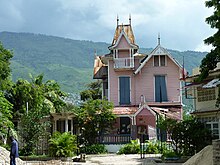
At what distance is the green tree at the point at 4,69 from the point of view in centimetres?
3312

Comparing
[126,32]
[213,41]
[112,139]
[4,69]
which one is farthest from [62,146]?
[126,32]

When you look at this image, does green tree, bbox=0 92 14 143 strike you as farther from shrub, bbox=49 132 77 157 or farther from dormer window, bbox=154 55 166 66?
dormer window, bbox=154 55 166 66

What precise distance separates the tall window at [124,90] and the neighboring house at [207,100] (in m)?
10.5

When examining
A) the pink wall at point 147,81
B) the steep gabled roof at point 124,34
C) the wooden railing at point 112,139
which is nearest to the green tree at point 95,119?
the wooden railing at point 112,139

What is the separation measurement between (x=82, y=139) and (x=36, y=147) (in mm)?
4503

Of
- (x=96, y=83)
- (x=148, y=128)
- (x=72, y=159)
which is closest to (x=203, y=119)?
(x=148, y=128)

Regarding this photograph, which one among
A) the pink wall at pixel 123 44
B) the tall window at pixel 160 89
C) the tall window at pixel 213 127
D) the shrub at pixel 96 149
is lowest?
the shrub at pixel 96 149

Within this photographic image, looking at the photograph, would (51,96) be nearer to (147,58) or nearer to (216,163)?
(147,58)

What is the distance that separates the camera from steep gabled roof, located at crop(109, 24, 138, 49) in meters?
40.9

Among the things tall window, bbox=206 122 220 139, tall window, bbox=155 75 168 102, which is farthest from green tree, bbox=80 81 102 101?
tall window, bbox=206 122 220 139

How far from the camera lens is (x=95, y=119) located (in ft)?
117

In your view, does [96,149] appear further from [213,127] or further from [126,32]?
[126,32]

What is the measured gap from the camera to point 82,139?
35344 millimetres

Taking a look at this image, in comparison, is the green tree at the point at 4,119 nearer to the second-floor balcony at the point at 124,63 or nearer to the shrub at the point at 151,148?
the shrub at the point at 151,148
